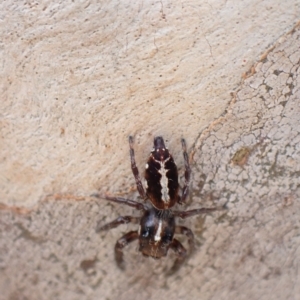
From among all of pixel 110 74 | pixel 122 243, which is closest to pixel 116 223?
pixel 122 243

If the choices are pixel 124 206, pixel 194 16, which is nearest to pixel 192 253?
pixel 124 206

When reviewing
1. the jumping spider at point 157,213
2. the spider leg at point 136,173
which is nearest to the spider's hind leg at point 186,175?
the jumping spider at point 157,213

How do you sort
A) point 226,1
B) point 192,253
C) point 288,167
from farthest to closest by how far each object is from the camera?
point 192,253
point 288,167
point 226,1

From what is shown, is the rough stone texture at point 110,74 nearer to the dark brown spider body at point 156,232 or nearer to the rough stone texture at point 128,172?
the rough stone texture at point 128,172

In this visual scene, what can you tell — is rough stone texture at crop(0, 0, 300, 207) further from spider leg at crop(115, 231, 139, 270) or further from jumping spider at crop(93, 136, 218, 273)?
spider leg at crop(115, 231, 139, 270)

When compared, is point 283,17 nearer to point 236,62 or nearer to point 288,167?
point 236,62

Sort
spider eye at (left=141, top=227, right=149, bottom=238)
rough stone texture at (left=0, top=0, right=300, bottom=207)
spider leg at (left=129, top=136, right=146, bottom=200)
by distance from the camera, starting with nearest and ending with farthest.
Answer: rough stone texture at (left=0, top=0, right=300, bottom=207), spider leg at (left=129, top=136, right=146, bottom=200), spider eye at (left=141, top=227, right=149, bottom=238)

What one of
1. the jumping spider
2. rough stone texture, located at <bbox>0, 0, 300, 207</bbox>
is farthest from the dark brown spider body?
rough stone texture, located at <bbox>0, 0, 300, 207</bbox>
